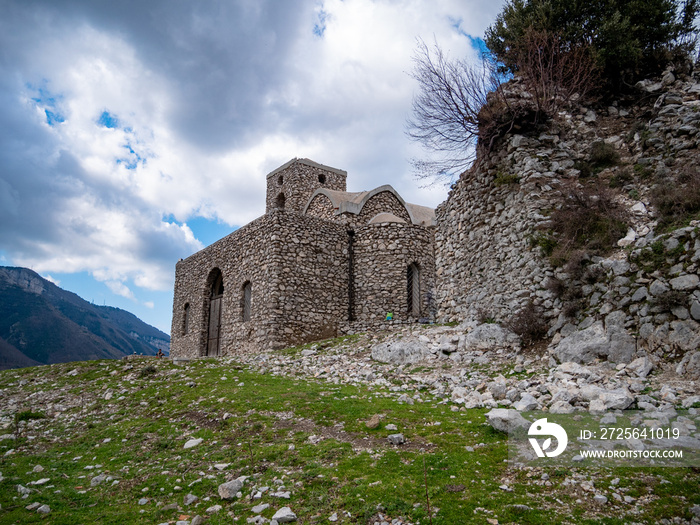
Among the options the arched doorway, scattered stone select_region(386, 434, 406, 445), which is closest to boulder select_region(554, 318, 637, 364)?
scattered stone select_region(386, 434, 406, 445)

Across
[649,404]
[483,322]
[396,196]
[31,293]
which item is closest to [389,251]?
[396,196]

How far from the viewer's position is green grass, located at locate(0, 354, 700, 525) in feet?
13.0

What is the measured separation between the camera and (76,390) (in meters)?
10.8

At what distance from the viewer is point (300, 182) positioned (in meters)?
29.6

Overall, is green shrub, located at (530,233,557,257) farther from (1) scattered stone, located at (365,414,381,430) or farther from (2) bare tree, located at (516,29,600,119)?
(1) scattered stone, located at (365,414,381,430)

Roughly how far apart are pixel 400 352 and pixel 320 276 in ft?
26.2

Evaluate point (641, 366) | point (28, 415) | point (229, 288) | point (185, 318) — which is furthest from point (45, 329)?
point (641, 366)

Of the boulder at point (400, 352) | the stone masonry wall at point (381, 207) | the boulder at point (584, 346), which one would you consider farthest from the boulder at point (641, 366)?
the stone masonry wall at point (381, 207)

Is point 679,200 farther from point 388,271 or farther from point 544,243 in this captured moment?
point 388,271

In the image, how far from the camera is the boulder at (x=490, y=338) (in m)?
9.58

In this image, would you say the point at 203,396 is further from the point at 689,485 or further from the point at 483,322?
the point at 689,485

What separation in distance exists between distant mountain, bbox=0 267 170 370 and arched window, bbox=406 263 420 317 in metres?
33.7

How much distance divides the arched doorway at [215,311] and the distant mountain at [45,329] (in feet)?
81.7

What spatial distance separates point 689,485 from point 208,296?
2150 centimetres
